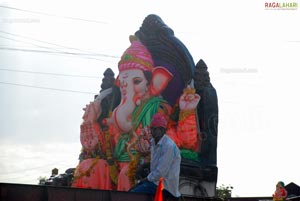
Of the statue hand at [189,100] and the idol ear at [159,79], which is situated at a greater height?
the idol ear at [159,79]

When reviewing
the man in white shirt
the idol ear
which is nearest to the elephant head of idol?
the idol ear

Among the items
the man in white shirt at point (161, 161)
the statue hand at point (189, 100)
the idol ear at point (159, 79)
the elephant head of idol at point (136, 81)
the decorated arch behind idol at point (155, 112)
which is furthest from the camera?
the elephant head of idol at point (136, 81)

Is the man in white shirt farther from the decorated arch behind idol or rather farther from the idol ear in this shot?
the idol ear

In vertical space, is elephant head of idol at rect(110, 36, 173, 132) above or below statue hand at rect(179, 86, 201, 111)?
above

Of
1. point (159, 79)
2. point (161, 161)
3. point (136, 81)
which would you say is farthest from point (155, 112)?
point (161, 161)

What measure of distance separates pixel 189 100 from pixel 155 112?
1.14 metres

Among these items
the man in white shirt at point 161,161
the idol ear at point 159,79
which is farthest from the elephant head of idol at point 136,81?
the man in white shirt at point 161,161

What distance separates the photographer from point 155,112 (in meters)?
18.4

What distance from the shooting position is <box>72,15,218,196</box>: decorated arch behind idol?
714 inches

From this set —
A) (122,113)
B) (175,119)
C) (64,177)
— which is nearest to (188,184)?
(175,119)

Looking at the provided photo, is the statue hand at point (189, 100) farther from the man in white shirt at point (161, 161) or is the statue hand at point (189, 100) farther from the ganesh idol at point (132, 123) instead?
the man in white shirt at point (161, 161)

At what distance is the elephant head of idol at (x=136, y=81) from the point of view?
1880 cm

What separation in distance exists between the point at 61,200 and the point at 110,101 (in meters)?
11.6

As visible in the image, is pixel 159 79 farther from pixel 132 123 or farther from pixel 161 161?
pixel 161 161
